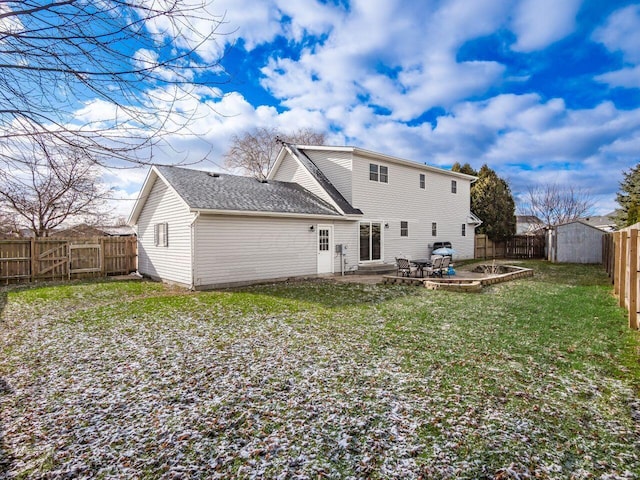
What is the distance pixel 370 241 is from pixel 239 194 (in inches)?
269

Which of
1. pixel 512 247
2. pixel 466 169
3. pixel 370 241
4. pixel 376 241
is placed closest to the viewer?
pixel 370 241

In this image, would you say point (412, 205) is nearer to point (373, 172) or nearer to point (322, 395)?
point (373, 172)

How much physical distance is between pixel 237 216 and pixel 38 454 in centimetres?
928

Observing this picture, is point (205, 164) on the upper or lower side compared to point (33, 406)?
upper

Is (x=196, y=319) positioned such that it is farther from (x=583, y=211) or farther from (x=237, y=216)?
(x=583, y=211)

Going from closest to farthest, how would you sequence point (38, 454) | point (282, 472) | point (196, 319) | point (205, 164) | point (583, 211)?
point (282, 472) → point (38, 454) → point (205, 164) → point (196, 319) → point (583, 211)

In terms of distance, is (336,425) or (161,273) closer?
(336,425)

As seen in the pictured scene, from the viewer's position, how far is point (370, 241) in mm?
16000

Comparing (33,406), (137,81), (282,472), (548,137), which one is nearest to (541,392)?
(282,472)

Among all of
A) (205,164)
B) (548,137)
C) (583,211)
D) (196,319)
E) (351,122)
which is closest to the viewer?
(205,164)

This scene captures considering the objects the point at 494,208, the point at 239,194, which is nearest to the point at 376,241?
the point at 239,194

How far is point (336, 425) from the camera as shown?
311 centimetres

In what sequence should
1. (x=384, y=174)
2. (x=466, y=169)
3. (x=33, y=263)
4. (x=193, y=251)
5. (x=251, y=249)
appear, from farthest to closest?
1. (x=466, y=169)
2. (x=384, y=174)
3. (x=33, y=263)
4. (x=251, y=249)
5. (x=193, y=251)

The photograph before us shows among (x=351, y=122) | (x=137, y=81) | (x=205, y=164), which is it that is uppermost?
(x=351, y=122)
